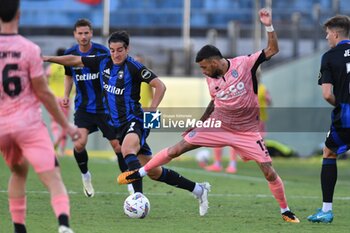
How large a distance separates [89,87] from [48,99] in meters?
5.63

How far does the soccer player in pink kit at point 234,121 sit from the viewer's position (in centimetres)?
1136

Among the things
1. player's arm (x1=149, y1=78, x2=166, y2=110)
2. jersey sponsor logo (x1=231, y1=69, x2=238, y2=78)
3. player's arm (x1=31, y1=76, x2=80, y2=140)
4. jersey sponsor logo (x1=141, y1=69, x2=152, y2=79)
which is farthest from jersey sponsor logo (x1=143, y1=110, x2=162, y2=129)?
player's arm (x1=31, y1=76, x2=80, y2=140)

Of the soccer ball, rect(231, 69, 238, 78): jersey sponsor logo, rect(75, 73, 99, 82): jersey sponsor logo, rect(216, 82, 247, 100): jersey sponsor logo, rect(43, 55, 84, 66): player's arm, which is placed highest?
rect(43, 55, 84, 66): player's arm

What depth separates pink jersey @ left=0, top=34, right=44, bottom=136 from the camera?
806cm

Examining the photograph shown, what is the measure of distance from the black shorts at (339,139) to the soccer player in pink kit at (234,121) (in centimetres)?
77

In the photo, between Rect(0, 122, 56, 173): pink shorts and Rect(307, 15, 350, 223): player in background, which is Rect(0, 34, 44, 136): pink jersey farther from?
Rect(307, 15, 350, 223): player in background

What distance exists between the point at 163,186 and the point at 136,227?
18.5 ft

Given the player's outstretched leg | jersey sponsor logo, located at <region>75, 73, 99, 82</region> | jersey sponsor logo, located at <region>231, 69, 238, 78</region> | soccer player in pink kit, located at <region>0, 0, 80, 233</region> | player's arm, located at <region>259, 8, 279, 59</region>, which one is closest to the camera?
soccer player in pink kit, located at <region>0, 0, 80, 233</region>

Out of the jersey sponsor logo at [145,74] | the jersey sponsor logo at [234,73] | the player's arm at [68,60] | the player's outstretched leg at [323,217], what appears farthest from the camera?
the jersey sponsor logo at [145,74]

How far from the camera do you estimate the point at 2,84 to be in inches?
319

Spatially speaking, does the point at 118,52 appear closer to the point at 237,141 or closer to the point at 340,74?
the point at 237,141

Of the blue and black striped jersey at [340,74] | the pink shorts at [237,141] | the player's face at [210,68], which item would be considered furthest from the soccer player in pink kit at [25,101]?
the blue and black striped jersey at [340,74]

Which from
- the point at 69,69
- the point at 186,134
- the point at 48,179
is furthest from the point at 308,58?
the point at 48,179

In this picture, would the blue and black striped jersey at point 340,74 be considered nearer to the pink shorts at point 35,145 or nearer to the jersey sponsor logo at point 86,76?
the jersey sponsor logo at point 86,76
